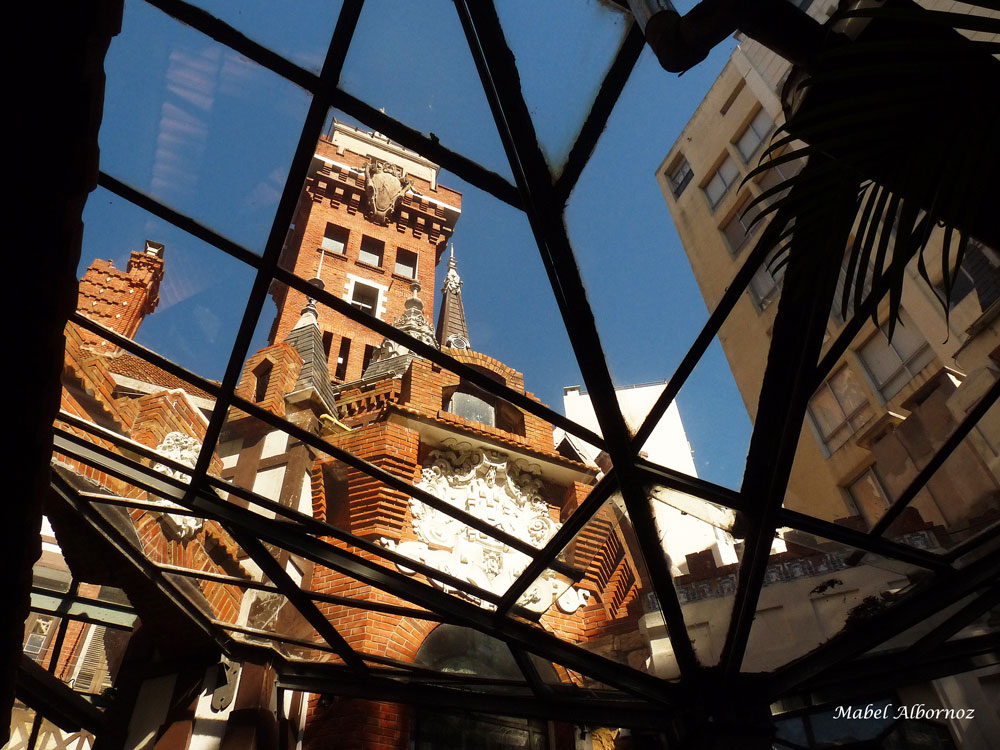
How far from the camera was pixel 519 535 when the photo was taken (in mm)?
9344

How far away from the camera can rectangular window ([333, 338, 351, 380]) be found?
2964 cm

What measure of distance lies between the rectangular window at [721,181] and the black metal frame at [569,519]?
16.9m

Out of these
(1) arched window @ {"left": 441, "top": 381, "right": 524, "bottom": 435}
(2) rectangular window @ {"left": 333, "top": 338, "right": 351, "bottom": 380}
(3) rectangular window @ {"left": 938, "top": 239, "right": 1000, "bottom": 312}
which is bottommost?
(1) arched window @ {"left": 441, "top": 381, "right": 524, "bottom": 435}

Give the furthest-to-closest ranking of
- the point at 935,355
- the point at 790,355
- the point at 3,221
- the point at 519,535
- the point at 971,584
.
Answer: the point at 935,355 < the point at 519,535 < the point at 971,584 < the point at 790,355 < the point at 3,221

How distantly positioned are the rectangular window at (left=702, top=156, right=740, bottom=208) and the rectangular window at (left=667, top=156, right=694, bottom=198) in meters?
1.18

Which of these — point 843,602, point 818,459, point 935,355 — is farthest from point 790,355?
point 818,459

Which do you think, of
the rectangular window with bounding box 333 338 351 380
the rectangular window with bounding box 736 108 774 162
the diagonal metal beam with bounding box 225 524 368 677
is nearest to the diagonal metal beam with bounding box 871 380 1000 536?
the diagonal metal beam with bounding box 225 524 368 677

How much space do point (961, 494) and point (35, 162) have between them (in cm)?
1231

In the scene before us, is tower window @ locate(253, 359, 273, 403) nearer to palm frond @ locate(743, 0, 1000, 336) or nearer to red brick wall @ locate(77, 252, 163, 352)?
red brick wall @ locate(77, 252, 163, 352)

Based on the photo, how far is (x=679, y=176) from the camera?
78.5 ft

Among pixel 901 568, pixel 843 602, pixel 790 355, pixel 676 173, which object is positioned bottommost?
pixel 901 568

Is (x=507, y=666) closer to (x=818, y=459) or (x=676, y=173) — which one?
(x=818, y=459)

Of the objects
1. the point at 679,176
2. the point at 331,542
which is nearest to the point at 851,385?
the point at 679,176

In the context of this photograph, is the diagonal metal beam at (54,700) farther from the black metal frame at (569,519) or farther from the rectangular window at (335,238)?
the rectangular window at (335,238)
